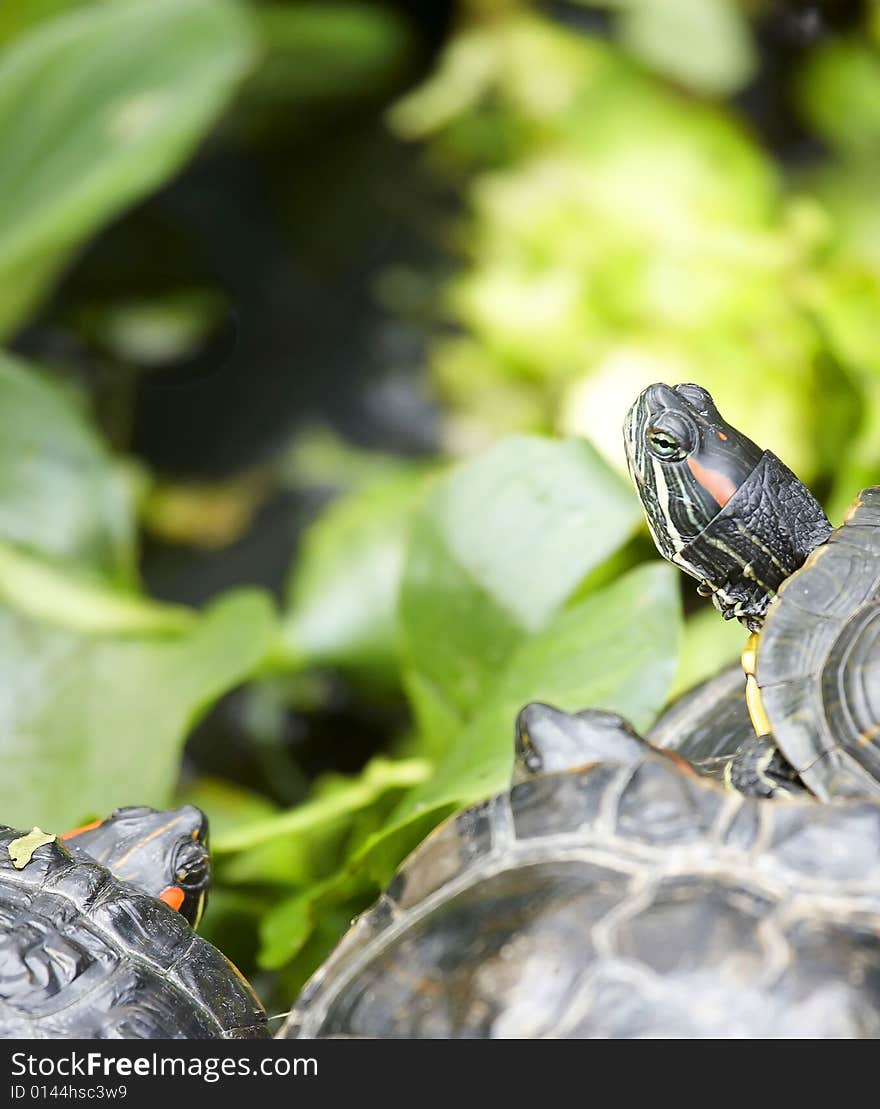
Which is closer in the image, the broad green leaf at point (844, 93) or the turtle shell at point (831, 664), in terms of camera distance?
the turtle shell at point (831, 664)

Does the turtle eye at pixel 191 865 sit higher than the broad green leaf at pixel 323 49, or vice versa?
the broad green leaf at pixel 323 49

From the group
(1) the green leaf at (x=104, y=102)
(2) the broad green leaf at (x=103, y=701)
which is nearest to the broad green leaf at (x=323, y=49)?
(1) the green leaf at (x=104, y=102)

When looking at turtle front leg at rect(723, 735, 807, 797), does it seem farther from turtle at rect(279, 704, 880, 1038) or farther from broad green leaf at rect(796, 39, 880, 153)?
broad green leaf at rect(796, 39, 880, 153)

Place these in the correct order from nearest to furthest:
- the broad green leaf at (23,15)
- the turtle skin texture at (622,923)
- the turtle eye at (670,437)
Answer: the turtle skin texture at (622,923), the turtle eye at (670,437), the broad green leaf at (23,15)

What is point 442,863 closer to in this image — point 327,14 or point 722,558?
point 722,558

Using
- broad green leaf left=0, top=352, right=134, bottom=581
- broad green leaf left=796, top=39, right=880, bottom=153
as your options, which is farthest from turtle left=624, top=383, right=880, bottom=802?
broad green leaf left=796, top=39, right=880, bottom=153

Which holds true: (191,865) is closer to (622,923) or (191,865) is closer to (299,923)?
(299,923)

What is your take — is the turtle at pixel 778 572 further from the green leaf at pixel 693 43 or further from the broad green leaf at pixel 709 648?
the green leaf at pixel 693 43
